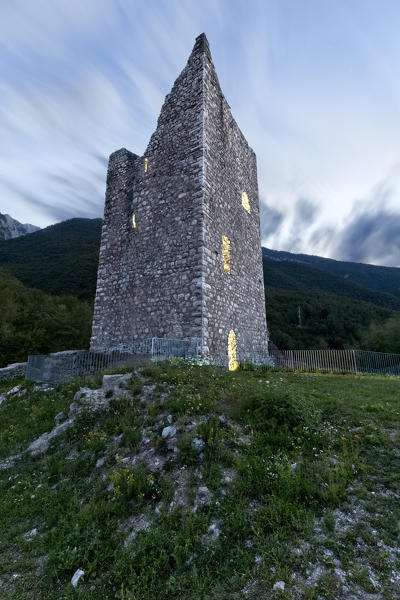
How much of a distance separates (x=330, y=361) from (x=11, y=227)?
14193 cm

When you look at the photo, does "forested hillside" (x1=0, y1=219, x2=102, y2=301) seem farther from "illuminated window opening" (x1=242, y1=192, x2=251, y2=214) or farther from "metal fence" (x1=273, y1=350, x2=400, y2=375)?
"metal fence" (x1=273, y1=350, x2=400, y2=375)

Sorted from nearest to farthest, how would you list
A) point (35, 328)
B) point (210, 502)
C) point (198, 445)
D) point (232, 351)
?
point (210, 502)
point (198, 445)
point (232, 351)
point (35, 328)

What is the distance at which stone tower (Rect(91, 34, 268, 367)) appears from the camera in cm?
1347

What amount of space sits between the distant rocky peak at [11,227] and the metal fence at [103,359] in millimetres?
116470

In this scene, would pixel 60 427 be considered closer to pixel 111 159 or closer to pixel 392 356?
pixel 111 159

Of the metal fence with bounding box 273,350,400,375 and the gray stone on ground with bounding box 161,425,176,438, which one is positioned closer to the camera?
the gray stone on ground with bounding box 161,425,176,438

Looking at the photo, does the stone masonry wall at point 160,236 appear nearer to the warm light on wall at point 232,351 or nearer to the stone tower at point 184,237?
the stone tower at point 184,237

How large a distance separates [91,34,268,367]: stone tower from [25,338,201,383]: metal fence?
59 centimetres

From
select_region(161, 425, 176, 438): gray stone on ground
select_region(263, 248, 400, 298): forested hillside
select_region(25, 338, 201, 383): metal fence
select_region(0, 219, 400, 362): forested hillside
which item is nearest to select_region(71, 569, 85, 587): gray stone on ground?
select_region(161, 425, 176, 438): gray stone on ground

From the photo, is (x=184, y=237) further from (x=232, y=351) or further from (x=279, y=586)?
(x=279, y=586)

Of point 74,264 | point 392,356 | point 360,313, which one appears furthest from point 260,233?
point 360,313

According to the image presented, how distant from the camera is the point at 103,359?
13.1 m

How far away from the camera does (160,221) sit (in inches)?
590

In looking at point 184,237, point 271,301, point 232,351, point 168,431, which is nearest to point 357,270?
point 271,301
